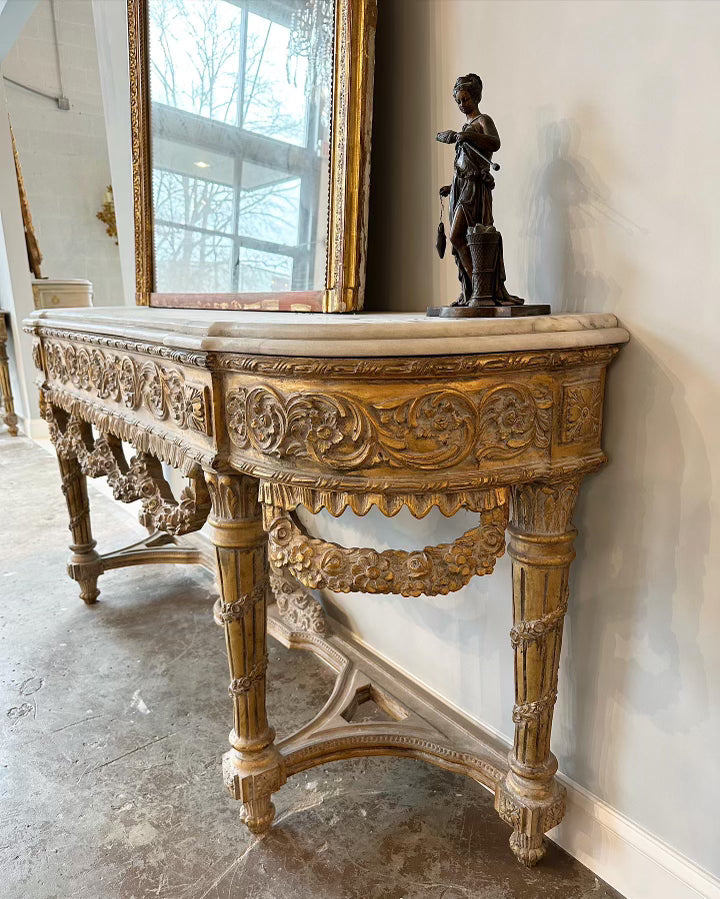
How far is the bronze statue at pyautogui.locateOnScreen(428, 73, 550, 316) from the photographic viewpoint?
111 cm

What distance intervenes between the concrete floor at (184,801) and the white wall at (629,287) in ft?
1.10

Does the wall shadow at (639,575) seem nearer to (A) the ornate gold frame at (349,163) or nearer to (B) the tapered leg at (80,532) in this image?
(A) the ornate gold frame at (349,163)

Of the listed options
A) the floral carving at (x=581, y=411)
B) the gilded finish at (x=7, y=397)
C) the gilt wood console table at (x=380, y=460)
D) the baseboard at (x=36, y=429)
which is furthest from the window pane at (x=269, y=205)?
the gilded finish at (x=7, y=397)

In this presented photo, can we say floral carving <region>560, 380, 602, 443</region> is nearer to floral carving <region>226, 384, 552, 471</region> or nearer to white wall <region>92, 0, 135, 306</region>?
floral carving <region>226, 384, 552, 471</region>

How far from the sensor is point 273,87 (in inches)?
68.9

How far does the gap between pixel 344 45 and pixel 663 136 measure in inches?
30.5

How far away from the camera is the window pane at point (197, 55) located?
1.92 metres

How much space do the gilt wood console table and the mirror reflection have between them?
0.51 meters

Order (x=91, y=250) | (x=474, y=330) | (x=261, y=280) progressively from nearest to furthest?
(x=474, y=330) → (x=261, y=280) → (x=91, y=250)

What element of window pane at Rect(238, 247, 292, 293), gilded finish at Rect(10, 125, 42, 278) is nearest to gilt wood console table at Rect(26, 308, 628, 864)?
window pane at Rect(238, 247, 292, 293)

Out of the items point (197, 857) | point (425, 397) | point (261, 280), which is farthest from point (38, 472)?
point (425, 397)

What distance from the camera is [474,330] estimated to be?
0.96 m

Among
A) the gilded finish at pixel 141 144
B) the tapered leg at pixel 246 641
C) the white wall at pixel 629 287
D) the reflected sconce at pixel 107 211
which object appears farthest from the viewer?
the reflected sconce at pixel 107 211

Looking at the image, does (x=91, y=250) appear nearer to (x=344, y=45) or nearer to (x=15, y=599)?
(x=15, y=599)
